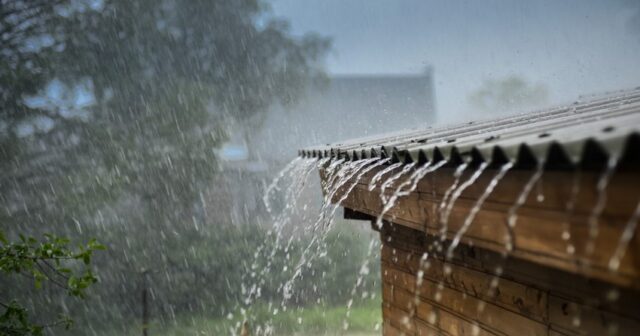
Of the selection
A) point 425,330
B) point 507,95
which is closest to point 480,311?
point 425,330

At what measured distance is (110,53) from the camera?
17484 millimetres

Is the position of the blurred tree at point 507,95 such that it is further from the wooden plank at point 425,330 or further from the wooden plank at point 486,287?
the wooden plank at point 486,287

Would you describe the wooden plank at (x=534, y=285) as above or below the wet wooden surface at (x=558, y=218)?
below

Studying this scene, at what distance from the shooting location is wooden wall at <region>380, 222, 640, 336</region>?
1.83 meters

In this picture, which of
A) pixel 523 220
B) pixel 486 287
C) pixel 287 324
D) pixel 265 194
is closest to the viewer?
pixel 523 220

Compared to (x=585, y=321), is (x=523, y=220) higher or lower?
higher

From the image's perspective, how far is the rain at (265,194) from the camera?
1.63 meters

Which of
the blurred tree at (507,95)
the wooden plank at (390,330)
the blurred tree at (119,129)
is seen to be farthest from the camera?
the blurred tree at (507,95)

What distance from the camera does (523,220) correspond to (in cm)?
164

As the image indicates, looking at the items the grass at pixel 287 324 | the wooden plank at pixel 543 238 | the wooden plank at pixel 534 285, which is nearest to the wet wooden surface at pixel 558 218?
the wooden plank at pixel 543 238

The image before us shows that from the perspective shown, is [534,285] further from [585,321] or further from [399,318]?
[399,318]

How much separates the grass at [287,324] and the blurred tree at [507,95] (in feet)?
73.5

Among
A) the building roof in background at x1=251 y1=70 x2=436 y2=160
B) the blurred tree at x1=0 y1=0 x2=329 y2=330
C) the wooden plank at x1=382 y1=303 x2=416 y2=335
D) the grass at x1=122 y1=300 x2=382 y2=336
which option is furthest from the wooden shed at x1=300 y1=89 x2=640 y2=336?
the building roof in background at x1=251 y1=70 x2=436 y2=160

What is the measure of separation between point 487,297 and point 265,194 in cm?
1130
